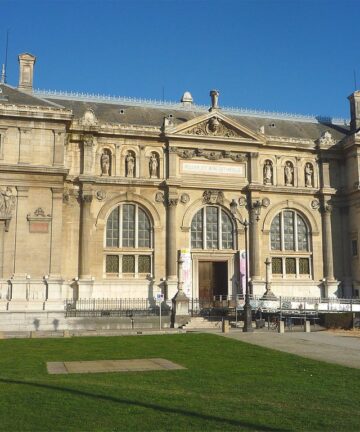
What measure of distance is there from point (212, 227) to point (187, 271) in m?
4.22

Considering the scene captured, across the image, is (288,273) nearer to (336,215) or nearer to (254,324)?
(336,215)

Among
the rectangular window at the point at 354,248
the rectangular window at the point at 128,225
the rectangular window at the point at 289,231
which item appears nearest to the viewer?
the rectangular window at the point at 128,225

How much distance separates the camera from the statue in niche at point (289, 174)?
44438 mm

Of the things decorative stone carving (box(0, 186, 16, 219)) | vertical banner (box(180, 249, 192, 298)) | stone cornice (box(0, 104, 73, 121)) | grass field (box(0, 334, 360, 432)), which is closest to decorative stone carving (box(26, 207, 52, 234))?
decorative stone carving (box(0, 186, 16, 219))

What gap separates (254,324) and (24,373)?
22390 mm

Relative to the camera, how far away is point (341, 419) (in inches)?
364

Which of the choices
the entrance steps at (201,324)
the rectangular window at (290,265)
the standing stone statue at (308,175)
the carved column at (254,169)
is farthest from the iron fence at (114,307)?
the standing stone statue at (308,175)

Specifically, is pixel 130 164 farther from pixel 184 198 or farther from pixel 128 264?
pixel 128 264

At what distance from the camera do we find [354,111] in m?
48.9

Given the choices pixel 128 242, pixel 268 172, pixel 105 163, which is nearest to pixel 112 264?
pixel 128 242

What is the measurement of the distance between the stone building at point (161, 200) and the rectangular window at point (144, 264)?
107 millimetres

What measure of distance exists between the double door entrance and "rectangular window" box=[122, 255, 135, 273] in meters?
5.44

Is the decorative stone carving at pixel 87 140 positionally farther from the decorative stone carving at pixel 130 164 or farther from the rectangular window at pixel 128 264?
the rectangular window at pixel 128 264

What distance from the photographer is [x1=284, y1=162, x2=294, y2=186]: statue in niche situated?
146ft
